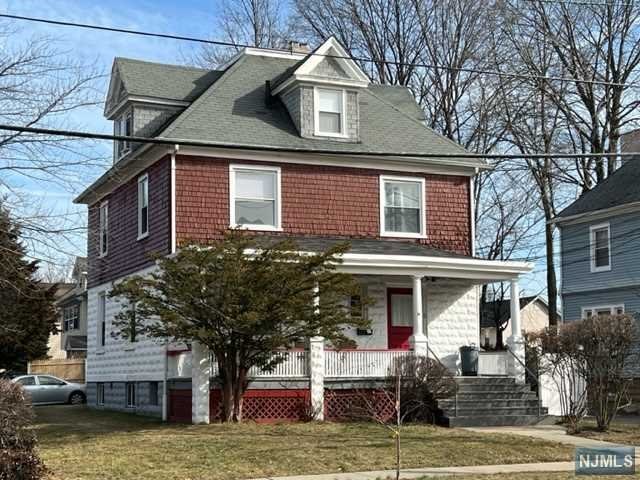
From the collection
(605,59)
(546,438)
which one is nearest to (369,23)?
(605,59)

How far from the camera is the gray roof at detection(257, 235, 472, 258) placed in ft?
76.5

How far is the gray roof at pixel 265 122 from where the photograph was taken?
24203 millimetres

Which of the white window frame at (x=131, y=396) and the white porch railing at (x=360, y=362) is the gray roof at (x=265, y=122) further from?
the white window frame at (x=131, y=396)

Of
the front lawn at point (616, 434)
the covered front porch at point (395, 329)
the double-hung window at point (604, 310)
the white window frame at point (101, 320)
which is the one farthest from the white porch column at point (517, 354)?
the white window frame at point (101, 320)

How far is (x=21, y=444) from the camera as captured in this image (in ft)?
42.6

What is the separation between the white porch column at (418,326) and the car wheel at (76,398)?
18.2m

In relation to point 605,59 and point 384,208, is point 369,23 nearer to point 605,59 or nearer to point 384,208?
point 605,59

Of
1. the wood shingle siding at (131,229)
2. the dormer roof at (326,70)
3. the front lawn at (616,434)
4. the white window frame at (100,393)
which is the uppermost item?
the dormer roof at (326,70)

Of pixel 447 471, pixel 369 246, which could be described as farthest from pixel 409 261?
pixel 447 471

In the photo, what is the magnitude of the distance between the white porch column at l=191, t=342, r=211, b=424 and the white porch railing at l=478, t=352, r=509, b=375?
7.56 metres

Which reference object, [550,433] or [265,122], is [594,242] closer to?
[265,122]

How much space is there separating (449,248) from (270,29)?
22.6 m

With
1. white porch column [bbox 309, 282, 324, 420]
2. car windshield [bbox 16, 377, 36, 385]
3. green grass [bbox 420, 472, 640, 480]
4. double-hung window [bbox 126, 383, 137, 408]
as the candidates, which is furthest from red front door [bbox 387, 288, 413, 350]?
car windshield [bbox 16, 377, 36, 385]

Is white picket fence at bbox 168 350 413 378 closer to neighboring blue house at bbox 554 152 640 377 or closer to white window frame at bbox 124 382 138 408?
white window frame at bbox 124 382 138 408
